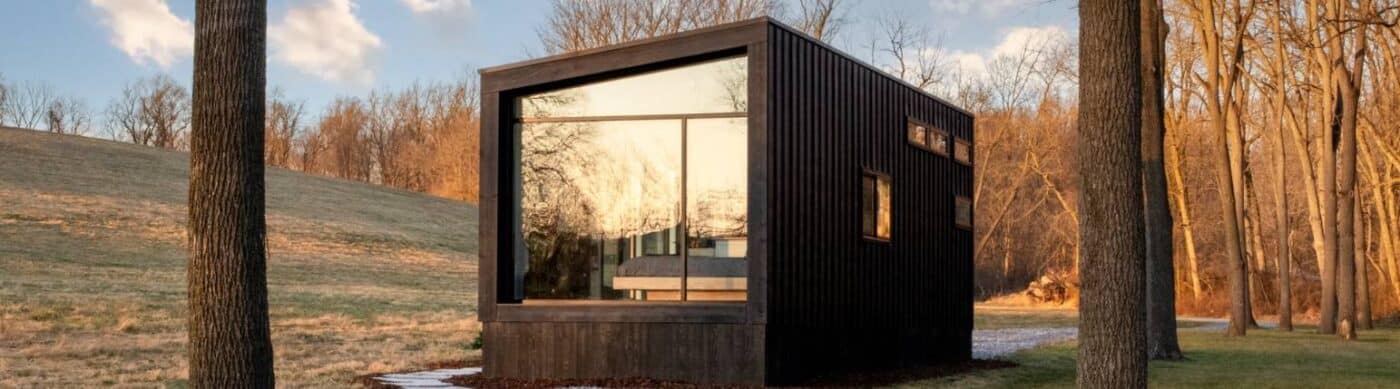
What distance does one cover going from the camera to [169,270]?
2702 centimetres

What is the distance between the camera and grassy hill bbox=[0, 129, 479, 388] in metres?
15.4

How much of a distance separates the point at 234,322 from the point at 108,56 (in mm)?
42837

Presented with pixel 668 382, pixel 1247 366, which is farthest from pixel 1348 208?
pixel 668 382

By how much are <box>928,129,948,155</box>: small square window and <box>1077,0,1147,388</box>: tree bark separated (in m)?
8.03

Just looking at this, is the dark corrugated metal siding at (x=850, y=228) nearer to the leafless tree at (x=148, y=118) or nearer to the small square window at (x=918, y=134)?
the small square window at (x=918, y=134)

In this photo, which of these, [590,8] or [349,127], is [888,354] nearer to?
[590,8]

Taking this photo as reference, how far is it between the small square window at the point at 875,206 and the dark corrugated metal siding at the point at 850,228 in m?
0.14

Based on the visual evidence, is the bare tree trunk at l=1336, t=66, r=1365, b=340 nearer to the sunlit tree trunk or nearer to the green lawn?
the green lawn

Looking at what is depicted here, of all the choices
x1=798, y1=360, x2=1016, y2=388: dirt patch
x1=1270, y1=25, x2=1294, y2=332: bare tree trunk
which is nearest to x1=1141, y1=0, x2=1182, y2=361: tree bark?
x1=798, y1=360, x2=1016, y2=388: dirt patch

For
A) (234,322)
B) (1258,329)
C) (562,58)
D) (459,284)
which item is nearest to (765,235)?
(562,58)

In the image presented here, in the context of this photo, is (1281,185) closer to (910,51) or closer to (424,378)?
(910,51)

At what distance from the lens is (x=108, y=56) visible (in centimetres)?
4528

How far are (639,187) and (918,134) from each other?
13.7 feet

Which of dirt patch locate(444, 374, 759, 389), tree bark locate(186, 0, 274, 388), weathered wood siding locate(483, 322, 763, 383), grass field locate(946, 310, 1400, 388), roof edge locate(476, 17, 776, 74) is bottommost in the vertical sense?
grass field locate(946, 310, 1400, 388)
